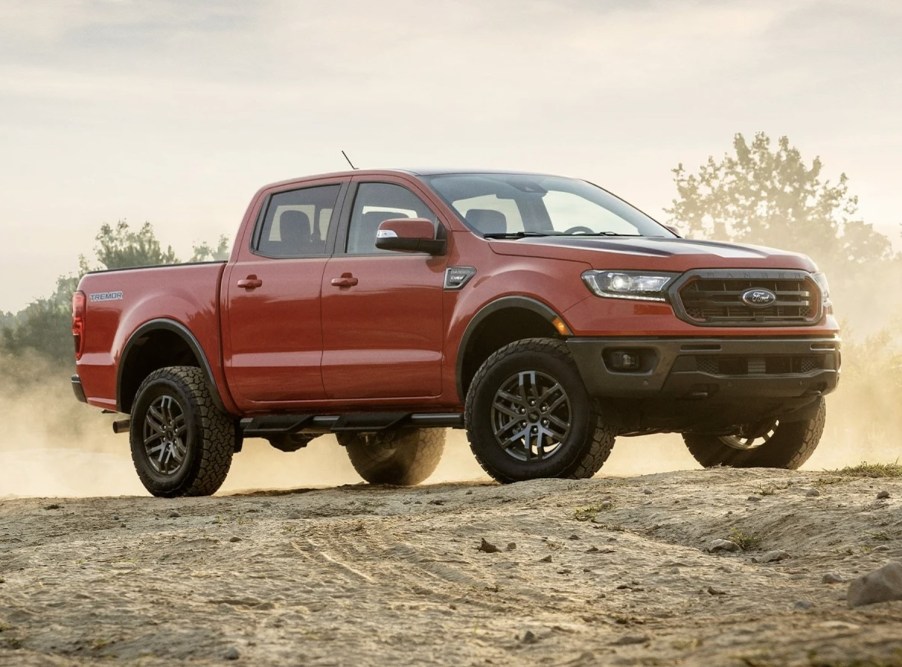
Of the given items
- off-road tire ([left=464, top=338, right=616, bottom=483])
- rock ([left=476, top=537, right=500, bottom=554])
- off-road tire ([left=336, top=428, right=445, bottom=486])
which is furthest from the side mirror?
off-road tire ([left=336, top=428, right=445, bottom=486])

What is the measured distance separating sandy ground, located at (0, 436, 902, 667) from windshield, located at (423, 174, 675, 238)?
1592 millimetres

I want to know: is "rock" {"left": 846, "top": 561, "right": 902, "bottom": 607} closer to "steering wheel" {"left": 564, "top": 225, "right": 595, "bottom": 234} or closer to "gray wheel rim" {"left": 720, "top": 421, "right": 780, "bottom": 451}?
"steering wheel" {"left": 564, "top": 225, "right": 595, "bottom": 234}

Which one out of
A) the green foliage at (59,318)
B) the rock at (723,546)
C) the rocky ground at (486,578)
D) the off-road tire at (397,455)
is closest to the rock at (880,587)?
the rocky ground at (486,578)

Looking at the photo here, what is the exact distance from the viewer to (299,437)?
11039mm

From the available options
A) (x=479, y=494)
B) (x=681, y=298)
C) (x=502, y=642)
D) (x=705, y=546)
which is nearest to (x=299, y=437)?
(x=479, y=494)

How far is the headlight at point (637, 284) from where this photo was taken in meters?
8.72

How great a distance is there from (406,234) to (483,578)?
3453mm

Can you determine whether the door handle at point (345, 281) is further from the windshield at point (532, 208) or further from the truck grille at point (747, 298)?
the truck grille at point (747, 298)

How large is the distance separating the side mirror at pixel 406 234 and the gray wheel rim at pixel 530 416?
3.09 feet

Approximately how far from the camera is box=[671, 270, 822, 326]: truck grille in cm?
878

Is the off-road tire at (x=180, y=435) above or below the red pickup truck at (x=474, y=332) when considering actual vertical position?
below

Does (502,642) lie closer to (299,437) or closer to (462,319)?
(462,319)

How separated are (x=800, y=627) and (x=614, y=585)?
153cm

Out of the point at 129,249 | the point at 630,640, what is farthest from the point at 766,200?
the point at 630,640
